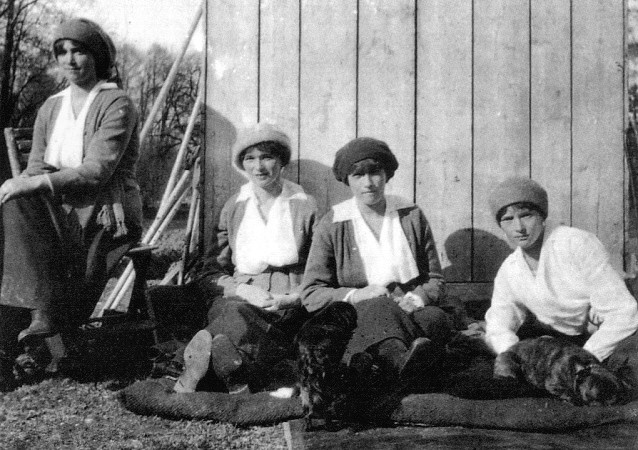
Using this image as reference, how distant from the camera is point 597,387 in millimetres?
2586

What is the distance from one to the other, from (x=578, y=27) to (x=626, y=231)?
3.91 feet

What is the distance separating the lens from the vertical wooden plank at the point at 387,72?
394 centimetres

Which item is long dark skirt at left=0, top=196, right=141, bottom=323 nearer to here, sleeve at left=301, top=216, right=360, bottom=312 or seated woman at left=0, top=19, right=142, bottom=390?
seated woman at left=0, top=19, right=142, bottom=390

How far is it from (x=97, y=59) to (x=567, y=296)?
7.96 feet

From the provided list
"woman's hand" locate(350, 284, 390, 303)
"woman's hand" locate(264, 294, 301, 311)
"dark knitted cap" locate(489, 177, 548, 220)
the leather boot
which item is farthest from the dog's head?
the leather boot

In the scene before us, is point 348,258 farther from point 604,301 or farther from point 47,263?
point 47,263

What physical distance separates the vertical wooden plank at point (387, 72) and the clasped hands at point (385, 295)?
1070 millimetres

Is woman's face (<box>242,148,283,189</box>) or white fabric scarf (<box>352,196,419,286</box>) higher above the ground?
woman's face (<box>242,148,283,189</box>)

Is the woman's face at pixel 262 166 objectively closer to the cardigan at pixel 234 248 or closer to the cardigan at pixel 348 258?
the cardigan at pixel 234 248

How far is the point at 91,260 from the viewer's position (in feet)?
10.2

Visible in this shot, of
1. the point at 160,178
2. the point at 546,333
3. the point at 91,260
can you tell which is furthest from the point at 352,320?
the point at 160,178

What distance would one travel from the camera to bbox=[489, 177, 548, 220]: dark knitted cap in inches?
119

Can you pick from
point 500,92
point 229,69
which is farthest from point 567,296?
point 229,69

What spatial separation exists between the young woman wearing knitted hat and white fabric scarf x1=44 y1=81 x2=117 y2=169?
1.93 m
